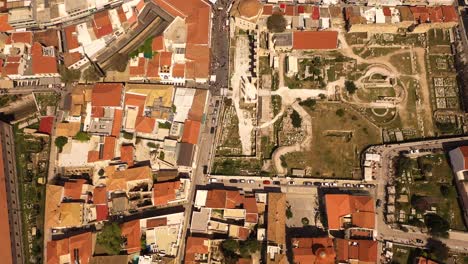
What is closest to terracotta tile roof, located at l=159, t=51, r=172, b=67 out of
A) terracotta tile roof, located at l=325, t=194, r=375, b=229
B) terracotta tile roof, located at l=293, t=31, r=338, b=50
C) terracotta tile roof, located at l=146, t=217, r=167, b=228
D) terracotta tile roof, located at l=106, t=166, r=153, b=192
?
terracotta tile roof, located at l=106, t=166, r=153, b=192

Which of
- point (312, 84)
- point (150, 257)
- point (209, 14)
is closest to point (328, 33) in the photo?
point (312, 84)

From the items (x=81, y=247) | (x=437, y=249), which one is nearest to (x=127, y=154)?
(x=81, y=247)

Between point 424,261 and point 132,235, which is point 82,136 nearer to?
point 132,235

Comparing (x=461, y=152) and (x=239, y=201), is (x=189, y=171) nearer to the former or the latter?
(x=239, y=201)

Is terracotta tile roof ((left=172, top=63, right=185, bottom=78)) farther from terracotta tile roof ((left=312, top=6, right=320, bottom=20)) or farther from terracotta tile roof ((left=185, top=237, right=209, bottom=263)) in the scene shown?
terracotta tile roof ((left=185, top=237, right=209, bottom=263))

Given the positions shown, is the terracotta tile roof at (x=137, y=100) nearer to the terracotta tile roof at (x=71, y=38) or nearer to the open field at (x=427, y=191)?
the terracotta tile roof at (x=71, y=38)

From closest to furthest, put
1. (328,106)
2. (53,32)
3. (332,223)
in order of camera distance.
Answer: (332,223), (328,106), (53,32)
